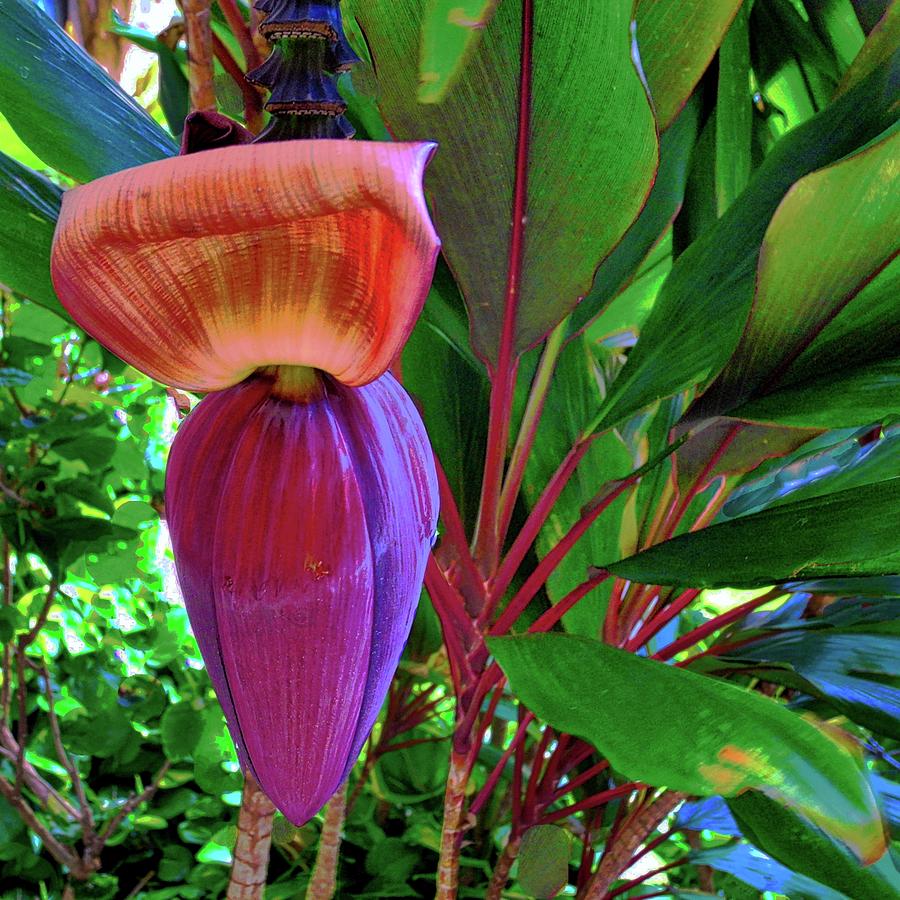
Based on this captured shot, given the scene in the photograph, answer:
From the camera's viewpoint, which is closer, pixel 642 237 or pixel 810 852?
pixel 810 852

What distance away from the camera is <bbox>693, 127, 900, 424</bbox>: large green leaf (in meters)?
0.31

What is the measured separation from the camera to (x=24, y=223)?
38cm

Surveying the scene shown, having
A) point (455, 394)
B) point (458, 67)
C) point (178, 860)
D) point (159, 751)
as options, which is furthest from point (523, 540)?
point (159, 751)

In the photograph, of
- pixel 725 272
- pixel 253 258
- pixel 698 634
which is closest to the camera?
pixel 253 258

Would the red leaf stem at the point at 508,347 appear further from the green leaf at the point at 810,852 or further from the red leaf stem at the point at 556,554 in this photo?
the green leaf at the point at 810,852

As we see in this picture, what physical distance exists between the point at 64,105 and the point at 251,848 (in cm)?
38

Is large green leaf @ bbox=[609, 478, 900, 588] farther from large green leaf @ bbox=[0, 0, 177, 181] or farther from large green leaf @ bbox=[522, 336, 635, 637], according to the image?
large green leaf @ bbox=[0, 0, 177, 181]

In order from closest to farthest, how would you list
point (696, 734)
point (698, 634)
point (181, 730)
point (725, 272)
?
1. point (696, 734)
2. point (725, 272)
3. point (698, 634)
4. point (181, 730)

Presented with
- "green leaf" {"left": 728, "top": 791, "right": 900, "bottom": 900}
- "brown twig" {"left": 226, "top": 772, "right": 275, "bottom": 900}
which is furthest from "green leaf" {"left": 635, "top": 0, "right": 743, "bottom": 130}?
"brown twig" {"left": 226, "top": 772, "right": 275, "bottom": 900}

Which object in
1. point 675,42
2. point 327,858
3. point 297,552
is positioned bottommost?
point 327,858

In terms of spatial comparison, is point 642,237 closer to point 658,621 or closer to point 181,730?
point 658,621

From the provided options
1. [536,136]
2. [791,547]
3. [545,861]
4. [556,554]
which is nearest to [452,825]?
[545,861]

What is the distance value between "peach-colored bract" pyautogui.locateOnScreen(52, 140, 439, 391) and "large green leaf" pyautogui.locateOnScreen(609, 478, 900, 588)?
0.20 metres

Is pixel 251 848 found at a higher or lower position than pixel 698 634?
lower
